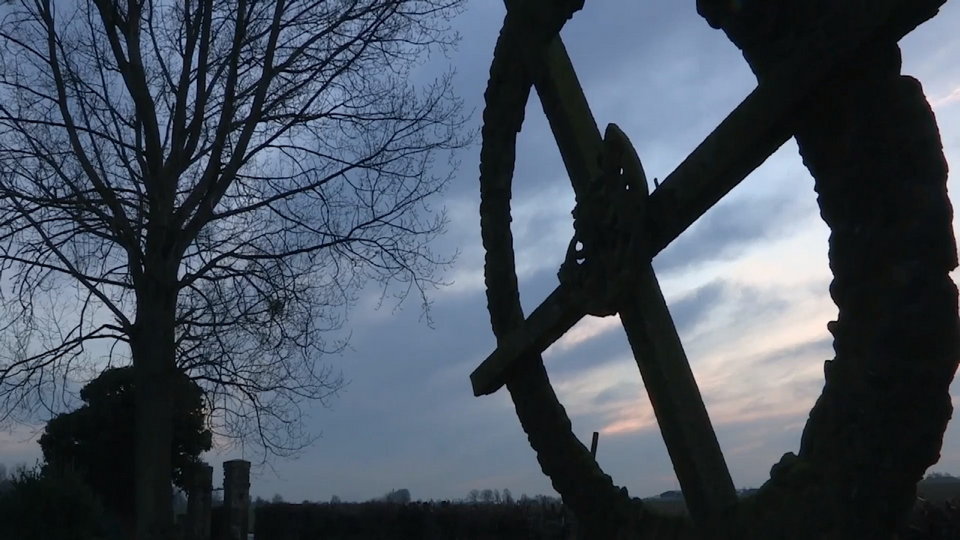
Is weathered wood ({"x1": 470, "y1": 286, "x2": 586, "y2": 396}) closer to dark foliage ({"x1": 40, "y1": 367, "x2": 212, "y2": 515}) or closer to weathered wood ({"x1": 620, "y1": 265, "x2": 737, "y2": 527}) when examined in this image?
weathered wood ({"x1": 620, "y1": 265, "x2": 737, "y2": 527})

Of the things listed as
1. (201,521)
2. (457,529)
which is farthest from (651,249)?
(201,521)

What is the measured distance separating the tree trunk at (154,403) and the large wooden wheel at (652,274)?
24.2 ft

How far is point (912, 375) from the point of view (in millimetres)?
2242

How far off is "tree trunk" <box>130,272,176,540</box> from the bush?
742 millimetres

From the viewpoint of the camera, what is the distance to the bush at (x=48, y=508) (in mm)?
9258

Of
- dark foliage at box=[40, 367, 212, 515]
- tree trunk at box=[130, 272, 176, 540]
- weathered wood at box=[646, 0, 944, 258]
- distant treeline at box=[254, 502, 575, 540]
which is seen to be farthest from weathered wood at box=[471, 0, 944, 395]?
dark foliage at box=[40, 367, 212, 515]

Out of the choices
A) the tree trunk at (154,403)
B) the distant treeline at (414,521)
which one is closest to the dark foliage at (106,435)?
the distant treeline at (414,521)

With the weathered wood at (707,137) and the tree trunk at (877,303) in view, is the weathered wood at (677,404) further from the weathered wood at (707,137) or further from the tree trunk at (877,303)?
the tree trunk at (877,303)

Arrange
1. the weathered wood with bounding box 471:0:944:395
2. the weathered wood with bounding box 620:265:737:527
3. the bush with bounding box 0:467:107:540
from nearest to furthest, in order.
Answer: the weathered wood with bounding box 471:0:944:395
the weathered wood with bounding box 620:265:737:527
the bush with bounding box 0:467:107:540

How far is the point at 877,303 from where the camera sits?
91.0 inches

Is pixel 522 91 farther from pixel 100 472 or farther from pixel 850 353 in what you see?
pixel 100 472

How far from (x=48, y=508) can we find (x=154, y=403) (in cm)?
158

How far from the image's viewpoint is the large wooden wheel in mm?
2340

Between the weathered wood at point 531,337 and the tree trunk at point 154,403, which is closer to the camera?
the weathered wood at point 531,337
